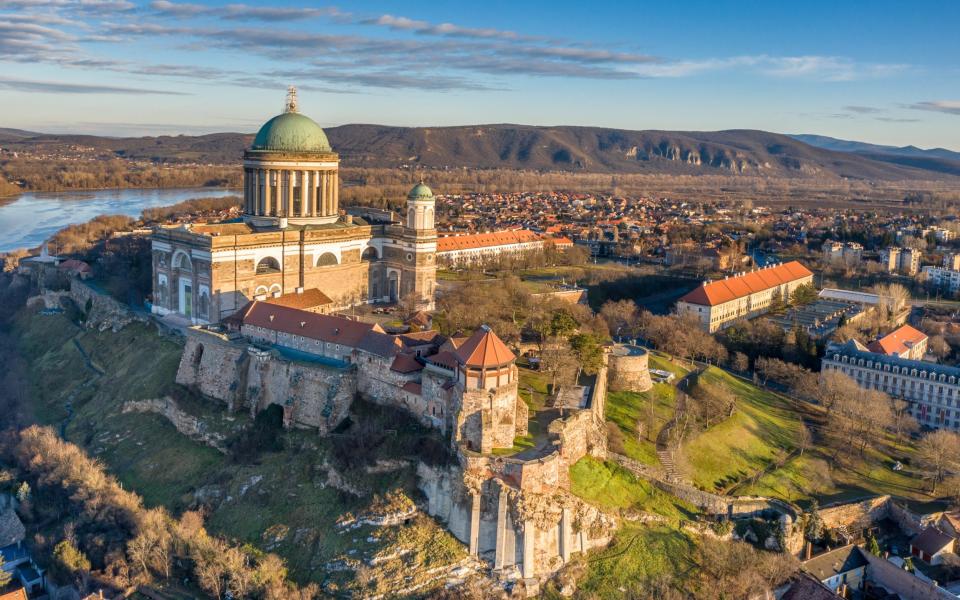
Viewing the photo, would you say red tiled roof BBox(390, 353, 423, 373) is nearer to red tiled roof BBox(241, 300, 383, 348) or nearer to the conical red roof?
red tiled roof BBox(241, 300, 383, 348)

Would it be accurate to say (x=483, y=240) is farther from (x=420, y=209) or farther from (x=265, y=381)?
(x=265, y=381)

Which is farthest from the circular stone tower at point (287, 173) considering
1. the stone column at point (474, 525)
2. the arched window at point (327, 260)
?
the stone column at point (474, 525)

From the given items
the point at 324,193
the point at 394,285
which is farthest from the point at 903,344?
the point at 324,193

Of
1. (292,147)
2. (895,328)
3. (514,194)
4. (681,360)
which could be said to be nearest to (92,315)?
(292,147)

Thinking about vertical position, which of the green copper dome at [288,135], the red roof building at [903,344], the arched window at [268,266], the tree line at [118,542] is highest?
the green copper dome at [288,135]

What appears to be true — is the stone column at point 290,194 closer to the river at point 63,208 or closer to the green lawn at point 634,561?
the green lawn at point 634,561

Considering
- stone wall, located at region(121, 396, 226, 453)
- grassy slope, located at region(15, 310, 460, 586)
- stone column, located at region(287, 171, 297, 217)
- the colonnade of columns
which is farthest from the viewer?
stone column, located at region(287, 171, 297, 217)

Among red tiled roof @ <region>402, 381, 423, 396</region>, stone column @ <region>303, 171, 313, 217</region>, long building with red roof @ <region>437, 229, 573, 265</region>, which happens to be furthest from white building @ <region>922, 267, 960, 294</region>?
red tiled roof @ <region>402, 381, 423, 396</region>
